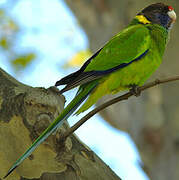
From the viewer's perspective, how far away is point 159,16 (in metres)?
3.70

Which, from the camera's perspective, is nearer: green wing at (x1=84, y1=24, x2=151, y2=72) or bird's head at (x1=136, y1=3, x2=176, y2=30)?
green wing at (x1=84, y1=24, x2=151, y2=72)

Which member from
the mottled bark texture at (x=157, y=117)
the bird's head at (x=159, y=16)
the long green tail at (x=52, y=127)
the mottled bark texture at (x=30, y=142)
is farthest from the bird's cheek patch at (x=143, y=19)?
the mottled bark texture at (x=30, y=142)

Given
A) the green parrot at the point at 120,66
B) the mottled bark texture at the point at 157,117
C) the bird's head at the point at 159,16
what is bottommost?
the mottled bark texture at the point at 157,117

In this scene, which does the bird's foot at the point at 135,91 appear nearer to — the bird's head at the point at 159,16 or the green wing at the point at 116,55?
the green wing at the point at 116,55

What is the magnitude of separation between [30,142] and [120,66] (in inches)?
48.7

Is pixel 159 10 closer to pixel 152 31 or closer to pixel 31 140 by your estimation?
pixel 152 31

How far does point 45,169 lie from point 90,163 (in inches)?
9.8

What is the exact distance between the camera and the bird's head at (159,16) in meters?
3.66

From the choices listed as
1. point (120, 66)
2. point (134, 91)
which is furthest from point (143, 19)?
point (134, 91)

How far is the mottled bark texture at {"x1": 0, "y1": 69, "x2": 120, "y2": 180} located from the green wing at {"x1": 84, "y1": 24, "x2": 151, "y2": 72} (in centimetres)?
94

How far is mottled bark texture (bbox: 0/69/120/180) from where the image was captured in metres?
1.84

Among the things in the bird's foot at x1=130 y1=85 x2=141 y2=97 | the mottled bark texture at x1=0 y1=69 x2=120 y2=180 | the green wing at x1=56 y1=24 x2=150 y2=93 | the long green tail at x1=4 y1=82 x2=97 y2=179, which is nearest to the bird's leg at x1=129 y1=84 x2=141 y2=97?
the bird's foot at x1=130 y1=85 x2=141 y2=97

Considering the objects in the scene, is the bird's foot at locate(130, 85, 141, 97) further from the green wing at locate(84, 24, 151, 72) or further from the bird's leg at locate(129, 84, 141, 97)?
the green wing at locate(84, 24, 151, 72)

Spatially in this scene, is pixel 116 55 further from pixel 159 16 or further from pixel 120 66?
pixel 159 16
